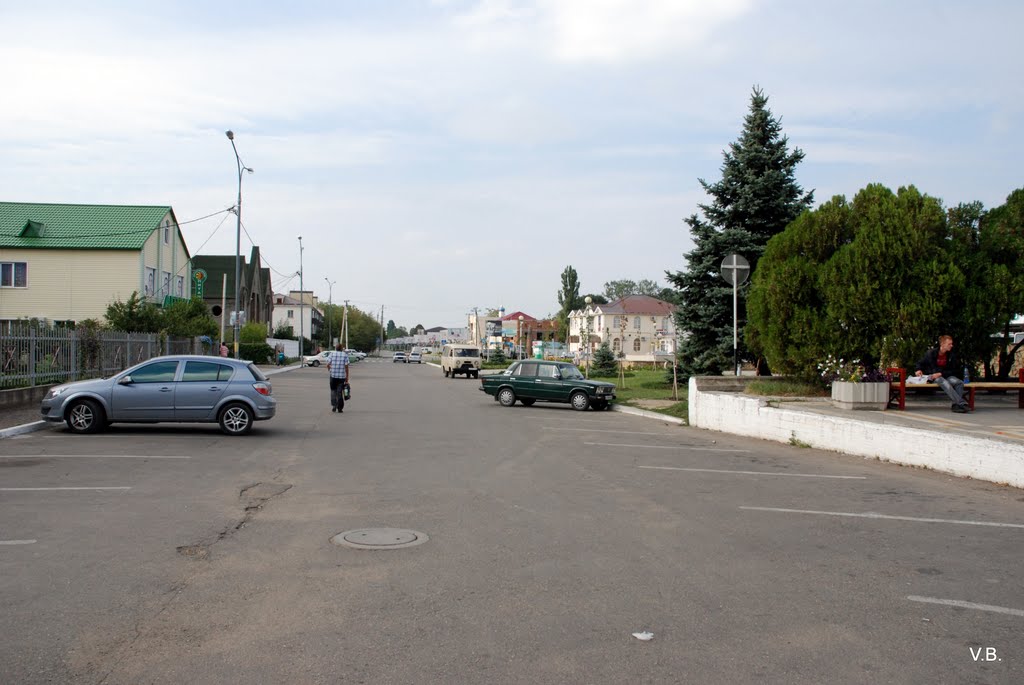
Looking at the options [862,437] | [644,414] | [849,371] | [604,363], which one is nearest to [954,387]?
[849,371]

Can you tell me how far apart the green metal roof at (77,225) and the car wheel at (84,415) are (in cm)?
3377

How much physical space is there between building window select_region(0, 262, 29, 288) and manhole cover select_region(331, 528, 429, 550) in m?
45.7

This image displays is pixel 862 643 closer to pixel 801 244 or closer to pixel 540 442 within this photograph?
pixel 540 442

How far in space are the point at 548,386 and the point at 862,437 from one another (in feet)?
40.2

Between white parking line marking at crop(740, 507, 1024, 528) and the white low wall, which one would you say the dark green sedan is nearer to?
the white low wall

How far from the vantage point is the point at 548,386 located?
2473cm

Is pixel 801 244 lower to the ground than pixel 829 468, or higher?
higher

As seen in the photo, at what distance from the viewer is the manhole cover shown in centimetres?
716

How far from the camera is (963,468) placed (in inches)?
440

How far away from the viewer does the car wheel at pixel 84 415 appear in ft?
49.6

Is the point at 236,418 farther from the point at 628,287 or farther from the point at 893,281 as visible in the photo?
the point at 628,287

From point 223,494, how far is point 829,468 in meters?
8.25

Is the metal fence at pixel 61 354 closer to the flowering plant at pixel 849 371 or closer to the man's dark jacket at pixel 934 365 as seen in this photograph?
the flowering plant at pixel 849 371

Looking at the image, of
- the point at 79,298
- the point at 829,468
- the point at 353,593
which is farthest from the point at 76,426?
the point at 79,298
